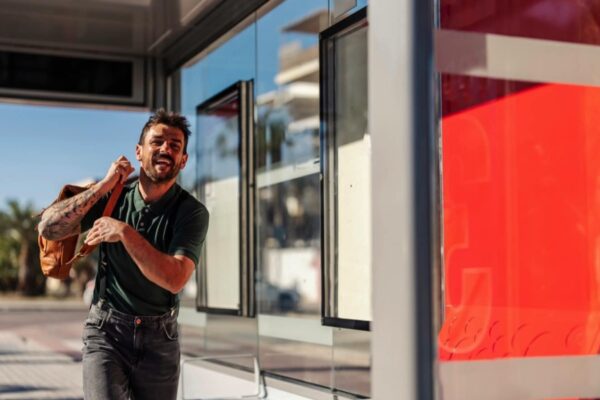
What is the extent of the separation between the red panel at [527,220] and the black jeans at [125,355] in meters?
1.12

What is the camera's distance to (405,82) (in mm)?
2617

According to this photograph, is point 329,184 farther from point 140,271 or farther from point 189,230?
point 140,271

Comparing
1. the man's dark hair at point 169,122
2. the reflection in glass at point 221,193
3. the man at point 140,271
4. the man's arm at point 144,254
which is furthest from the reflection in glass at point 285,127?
the man's arm at point 144,254

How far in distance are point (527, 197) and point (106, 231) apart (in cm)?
149

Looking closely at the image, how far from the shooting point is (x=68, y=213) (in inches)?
145

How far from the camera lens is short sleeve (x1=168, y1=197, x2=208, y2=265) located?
12.0ft

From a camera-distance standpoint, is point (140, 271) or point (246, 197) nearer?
point (140, 271)

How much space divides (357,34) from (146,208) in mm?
2044

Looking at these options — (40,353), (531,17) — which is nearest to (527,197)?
(531,17)

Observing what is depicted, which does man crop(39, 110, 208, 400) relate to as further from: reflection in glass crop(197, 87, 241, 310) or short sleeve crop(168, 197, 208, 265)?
reflection in glass crop(197, 87, 241, 310)

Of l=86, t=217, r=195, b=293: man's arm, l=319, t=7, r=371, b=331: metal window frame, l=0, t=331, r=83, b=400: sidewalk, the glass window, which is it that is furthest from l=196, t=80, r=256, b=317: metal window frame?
l=0, t=331, r=83, b=400: sidewalk

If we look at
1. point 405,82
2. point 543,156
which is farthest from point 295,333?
point 405,82

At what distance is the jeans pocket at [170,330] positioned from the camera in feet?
12.2

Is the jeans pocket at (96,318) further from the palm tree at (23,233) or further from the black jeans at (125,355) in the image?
the palm tree at (23,233)
